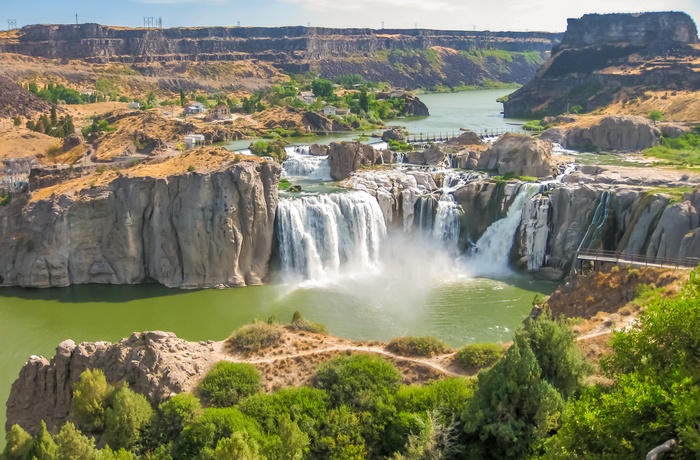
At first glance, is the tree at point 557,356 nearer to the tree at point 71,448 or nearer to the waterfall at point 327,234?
the tree at point 71,448

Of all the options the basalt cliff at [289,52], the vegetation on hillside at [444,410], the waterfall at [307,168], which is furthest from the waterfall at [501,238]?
the basalt cliff at [289,52]

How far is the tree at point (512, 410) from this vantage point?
15.2 meters

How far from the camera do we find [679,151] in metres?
51.6

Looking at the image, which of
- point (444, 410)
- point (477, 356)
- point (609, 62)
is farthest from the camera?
point (609, 62)

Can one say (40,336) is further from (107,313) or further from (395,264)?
(395,264)

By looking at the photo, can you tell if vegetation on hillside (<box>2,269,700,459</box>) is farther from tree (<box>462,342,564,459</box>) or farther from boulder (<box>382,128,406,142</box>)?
boulder (<box>382,128,406,142</box>)

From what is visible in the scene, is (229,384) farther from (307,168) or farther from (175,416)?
(307,168)

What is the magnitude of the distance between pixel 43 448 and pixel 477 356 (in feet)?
36.1

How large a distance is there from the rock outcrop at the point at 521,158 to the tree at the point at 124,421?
3178 centimetres

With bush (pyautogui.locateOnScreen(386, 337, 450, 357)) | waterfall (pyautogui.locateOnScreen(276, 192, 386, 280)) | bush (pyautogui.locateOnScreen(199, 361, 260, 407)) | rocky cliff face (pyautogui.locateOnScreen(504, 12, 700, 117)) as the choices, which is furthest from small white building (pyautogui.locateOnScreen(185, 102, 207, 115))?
bush (pyautogui.locateOnScreen(199, 361, 260, 407))

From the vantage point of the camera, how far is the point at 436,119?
91.7 meters

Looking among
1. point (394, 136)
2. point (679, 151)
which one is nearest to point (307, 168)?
point (394, 136)

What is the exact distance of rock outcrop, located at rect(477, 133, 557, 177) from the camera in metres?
44.1

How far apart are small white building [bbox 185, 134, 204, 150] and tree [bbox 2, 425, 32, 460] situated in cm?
4272
